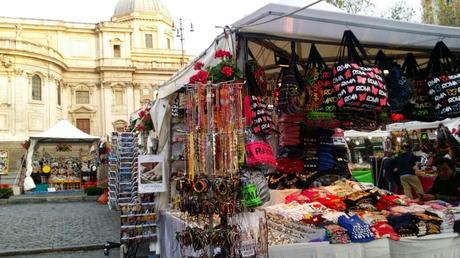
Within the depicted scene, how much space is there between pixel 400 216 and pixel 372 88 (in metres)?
1.51

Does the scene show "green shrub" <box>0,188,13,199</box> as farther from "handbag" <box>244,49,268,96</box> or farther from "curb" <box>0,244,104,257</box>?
"handbag" <box>244,49,268,96</box>

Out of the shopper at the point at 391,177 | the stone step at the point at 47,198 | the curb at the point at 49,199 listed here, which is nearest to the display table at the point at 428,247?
the shopper at the point at 391,177

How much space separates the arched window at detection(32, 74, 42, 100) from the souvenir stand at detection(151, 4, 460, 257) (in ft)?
137

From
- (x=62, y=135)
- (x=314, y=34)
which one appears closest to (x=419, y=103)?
(x=314, y=34)

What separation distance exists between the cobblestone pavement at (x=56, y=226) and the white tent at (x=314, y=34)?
4992 mm

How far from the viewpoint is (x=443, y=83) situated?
17.0 feet

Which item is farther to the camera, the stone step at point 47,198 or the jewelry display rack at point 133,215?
the stone step at point 47,198

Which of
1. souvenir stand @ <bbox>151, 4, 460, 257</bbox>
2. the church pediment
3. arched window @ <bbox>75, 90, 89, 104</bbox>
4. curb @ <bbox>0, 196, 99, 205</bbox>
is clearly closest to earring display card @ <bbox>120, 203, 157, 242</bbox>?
souvenir stand @ <bbox>151, 4, 460, 257</bbox>

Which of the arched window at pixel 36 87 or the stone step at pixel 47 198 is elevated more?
the arched window at pixel 36 87

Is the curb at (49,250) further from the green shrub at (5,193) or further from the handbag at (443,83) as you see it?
the green shrub at (5,193)

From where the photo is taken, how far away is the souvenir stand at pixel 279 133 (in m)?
3.96

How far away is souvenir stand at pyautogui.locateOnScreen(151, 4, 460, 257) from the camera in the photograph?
3.96 meters

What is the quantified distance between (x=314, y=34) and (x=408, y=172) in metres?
6.81

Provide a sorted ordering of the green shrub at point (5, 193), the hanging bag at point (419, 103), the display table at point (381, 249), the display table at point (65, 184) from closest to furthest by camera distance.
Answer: the display table at point (381, 249), the hanging bag at point (419, 103), the green shrub at point (5, 193), the display table at point (65, 184)
